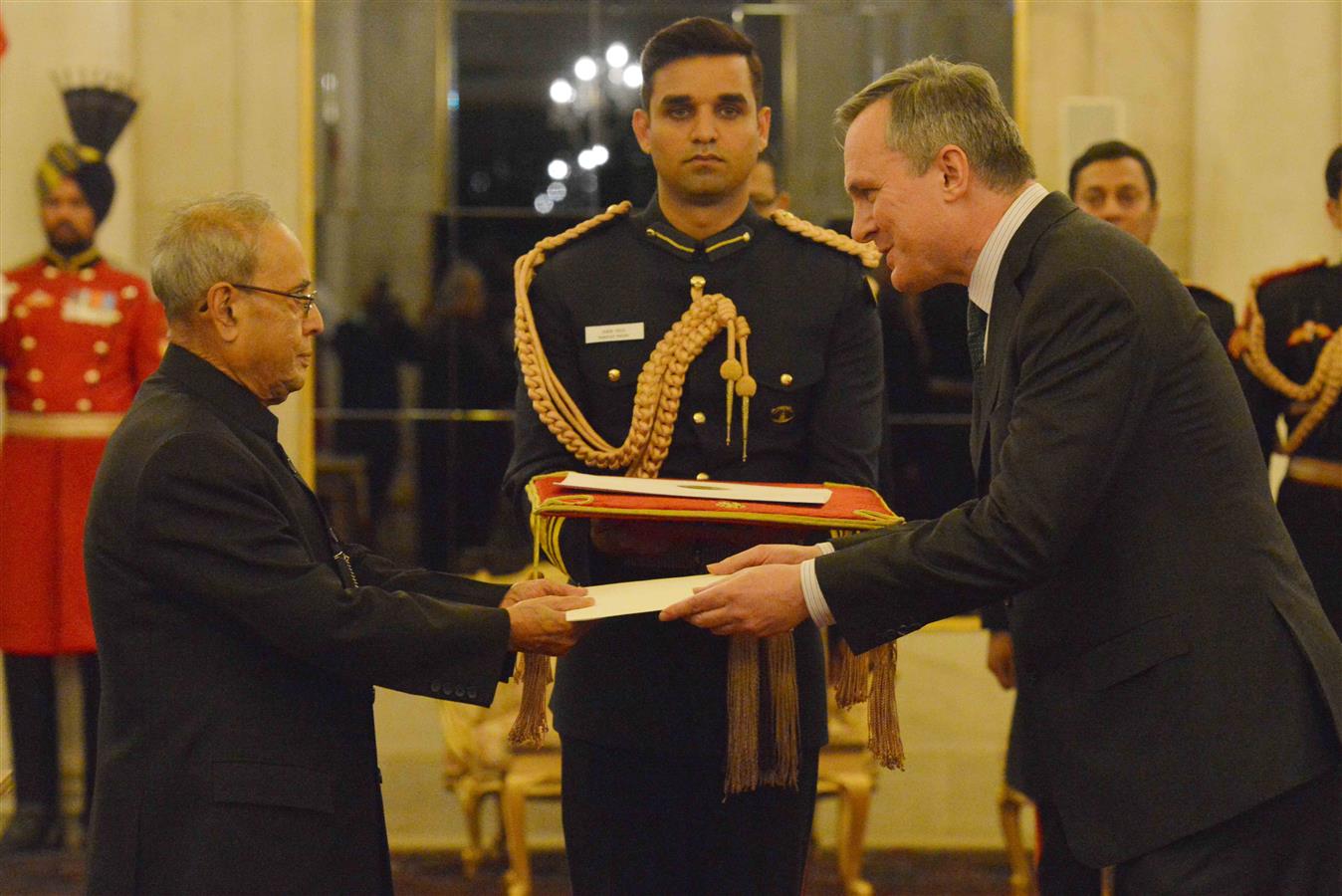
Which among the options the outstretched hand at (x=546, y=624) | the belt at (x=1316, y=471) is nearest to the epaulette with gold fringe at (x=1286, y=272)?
the belt at (x=1316, y=471)

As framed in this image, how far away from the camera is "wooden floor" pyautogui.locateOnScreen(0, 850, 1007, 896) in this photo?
14.6ft

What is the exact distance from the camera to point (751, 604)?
85.7 inches

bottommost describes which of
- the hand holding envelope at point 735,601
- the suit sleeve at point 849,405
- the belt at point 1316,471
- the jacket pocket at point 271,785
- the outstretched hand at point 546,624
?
the jacket pocket at point 271,785

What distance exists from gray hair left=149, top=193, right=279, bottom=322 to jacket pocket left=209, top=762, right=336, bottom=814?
61 centimetres

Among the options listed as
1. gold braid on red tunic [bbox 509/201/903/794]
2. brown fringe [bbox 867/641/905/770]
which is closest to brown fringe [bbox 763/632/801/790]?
gold braid on red tunic [bbox 509/201/903/794]

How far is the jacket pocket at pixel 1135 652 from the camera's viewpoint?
190 cm

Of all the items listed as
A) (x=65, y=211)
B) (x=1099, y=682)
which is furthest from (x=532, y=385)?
(x=65, y=211)

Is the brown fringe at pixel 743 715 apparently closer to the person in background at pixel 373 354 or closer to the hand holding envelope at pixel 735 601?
the hand holding envelope at pixel 735 601

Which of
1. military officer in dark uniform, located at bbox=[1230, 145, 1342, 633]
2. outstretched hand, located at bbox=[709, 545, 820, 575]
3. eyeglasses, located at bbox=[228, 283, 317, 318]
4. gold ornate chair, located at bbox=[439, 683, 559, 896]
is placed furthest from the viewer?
gold ornate chair, located at bbox=[439, 683, 559, 896]

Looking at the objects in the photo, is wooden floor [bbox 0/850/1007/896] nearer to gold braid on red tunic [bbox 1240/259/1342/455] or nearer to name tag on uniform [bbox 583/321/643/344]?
gold braid on red tunic [bbox 1240/259/1342/455]

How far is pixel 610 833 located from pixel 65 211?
319cm

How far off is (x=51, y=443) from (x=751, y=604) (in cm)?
320

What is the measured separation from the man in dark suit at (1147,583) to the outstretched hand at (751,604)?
0.67 ft

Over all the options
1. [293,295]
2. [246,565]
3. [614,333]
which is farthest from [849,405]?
[246,565]
